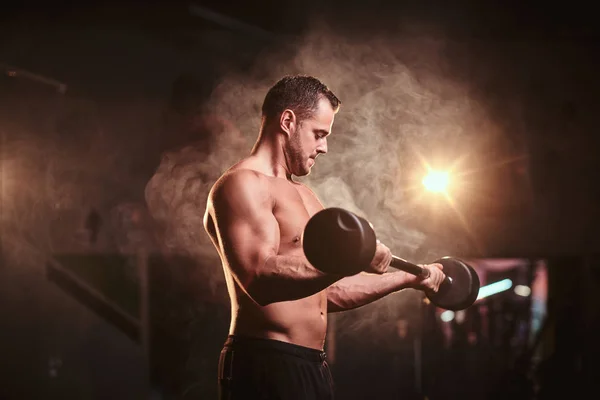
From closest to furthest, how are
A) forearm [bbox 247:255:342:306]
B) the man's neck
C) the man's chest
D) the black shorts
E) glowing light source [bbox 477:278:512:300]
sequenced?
1. forearm [bbox 247:255:342:306]
2. the black shorts
3. the man's chest
4. the man's neck
5. glowing light source [bbox 477:278:512:300]

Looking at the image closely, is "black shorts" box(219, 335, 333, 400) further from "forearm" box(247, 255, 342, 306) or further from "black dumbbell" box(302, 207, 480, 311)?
"black dumbbell" box(302, 207, 480, 311)

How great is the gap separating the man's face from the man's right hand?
57 cm

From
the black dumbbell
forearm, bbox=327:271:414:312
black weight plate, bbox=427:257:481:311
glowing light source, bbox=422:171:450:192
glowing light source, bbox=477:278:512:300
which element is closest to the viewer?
the black dumbbell

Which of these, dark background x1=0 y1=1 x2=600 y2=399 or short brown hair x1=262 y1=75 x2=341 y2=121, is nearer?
short brown hair x1=262 y1=75 x2=341 y2=121

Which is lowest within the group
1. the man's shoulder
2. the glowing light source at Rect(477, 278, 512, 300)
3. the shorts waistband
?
the glowing light source at Rect(477, 278, 512, 300)

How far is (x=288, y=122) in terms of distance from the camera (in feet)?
7.89

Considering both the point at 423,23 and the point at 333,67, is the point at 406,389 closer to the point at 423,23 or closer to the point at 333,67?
the point at 333,67

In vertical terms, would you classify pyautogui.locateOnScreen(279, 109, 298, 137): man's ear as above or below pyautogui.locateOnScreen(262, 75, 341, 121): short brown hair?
below

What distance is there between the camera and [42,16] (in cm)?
544

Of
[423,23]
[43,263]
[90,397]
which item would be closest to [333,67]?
[423,23]

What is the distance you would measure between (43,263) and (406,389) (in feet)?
11.8

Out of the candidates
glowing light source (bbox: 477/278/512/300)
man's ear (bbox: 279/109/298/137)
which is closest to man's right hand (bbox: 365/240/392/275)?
man's ear (bbox: 279/109/298/137)

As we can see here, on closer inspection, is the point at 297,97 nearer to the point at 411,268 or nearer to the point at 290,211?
the point at 290,211

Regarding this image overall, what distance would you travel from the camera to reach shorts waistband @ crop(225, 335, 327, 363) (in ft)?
6.81
